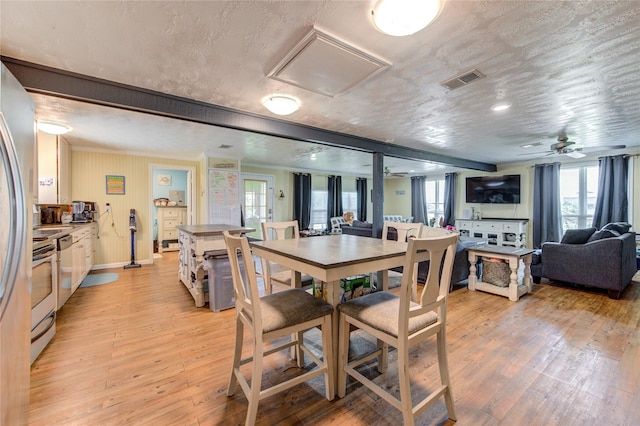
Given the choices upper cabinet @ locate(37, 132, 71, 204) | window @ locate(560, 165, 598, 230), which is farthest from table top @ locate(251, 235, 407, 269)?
window @ locate(560, 165, 598, 230)

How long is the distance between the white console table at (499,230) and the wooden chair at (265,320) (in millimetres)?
6317

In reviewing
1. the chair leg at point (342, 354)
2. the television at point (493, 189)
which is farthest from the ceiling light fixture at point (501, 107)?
the television at point (493, 189)

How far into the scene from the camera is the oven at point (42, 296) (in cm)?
212

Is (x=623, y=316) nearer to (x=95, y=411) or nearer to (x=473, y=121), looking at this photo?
(x=473, y=121)

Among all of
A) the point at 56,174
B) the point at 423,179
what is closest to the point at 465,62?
the point at 56,174

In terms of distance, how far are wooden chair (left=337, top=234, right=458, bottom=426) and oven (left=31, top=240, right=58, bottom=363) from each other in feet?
7.82

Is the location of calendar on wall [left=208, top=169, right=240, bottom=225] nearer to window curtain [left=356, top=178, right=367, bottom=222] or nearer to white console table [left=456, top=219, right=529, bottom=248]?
window curtain [left=356, top=178, right=367, bottom=222]

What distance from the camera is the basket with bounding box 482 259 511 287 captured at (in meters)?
3.66

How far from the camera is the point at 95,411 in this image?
1.62 meters

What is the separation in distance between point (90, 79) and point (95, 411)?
7.83ft

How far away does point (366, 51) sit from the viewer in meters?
1.82

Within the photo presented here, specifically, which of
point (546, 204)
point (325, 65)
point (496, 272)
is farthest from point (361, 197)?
point (325, 65)

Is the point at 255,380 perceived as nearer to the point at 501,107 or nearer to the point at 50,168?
the point at 501,107

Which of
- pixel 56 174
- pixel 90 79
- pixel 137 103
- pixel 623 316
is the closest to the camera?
pixel 90 79
